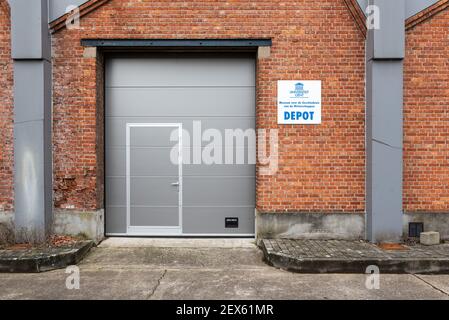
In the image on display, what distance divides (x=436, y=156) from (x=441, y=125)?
62 cm

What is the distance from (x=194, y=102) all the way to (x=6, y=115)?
12.3ft

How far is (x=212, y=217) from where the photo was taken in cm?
790

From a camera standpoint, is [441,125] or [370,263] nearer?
[370,263]

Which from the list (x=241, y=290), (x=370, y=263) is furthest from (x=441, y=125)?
(x=241, y=290)

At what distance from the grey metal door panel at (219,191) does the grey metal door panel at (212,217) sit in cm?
13

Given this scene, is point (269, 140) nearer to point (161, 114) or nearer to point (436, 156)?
point (161, 114)

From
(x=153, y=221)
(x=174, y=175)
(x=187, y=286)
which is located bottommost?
(x=187, y=286)

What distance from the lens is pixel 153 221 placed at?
25.9 ft

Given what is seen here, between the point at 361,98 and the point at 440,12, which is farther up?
the point at 440,12

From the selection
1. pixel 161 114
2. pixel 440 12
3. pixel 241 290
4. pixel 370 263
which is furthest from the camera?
pixel 161 114

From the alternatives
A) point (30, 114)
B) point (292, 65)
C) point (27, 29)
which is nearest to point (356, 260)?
point (292, 65)

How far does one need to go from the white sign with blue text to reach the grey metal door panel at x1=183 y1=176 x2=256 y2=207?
153 cm

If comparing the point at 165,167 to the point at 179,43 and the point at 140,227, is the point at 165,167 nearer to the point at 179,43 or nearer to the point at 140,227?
the point at 140,227

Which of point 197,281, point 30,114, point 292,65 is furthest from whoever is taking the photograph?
point 292,65
